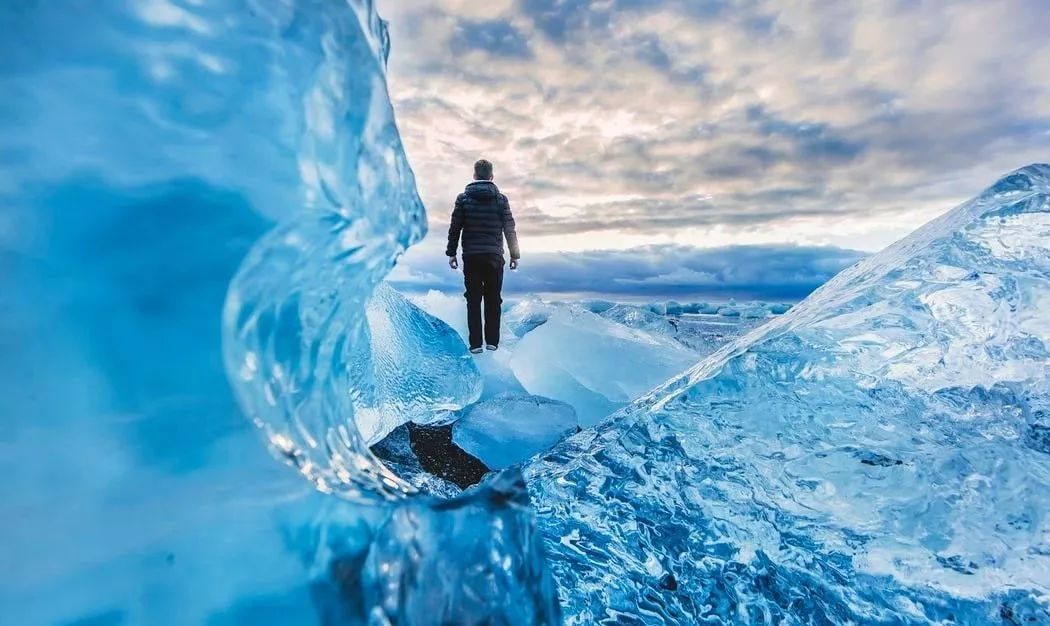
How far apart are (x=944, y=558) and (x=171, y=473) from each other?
1571 mm

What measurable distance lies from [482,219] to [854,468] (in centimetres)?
427

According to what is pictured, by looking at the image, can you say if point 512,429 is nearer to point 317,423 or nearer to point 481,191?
point 317,423

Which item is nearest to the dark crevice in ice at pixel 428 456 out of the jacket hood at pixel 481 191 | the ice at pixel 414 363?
the ice at pixel 414 363

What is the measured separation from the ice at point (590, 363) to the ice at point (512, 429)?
501mm

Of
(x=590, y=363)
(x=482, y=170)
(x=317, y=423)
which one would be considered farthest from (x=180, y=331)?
(x=482, y=170)

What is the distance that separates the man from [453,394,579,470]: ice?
2087 mm

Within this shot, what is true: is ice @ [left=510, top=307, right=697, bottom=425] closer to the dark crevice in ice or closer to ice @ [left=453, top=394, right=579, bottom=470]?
ice @ [left=453, top=394, right=579, bottom=470]

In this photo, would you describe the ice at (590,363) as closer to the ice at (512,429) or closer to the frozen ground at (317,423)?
the ice at (512,429)

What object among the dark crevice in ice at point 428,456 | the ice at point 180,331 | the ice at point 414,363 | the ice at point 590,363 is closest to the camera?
the ice at point 180,331

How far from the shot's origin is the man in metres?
5.40

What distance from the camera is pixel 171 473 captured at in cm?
82

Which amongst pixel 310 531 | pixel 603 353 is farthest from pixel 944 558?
pixel 603 353

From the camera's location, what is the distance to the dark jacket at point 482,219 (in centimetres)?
539

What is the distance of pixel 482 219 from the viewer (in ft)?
17.7
